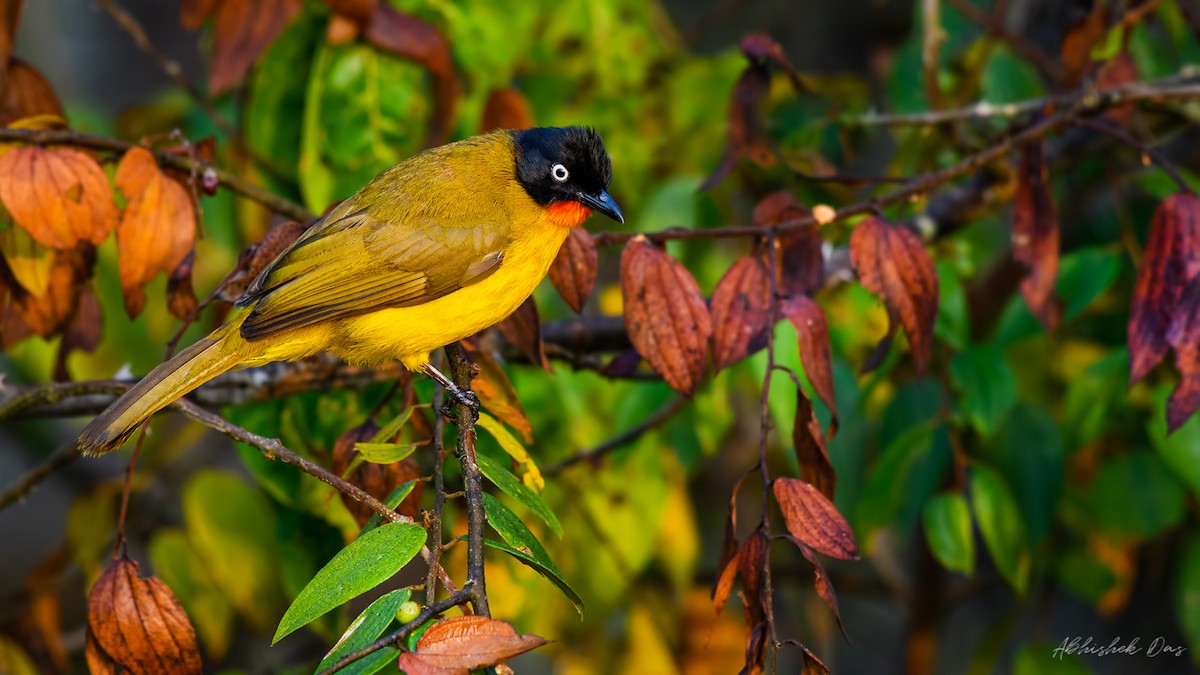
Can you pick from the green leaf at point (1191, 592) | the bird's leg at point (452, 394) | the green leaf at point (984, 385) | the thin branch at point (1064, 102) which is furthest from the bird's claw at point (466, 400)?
the green leaf at point (1191, 592)

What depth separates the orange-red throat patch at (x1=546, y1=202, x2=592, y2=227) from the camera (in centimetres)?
316

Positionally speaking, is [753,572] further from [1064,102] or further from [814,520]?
[1064,102]

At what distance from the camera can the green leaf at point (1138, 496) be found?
3535mm

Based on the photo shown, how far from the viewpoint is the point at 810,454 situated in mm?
2324

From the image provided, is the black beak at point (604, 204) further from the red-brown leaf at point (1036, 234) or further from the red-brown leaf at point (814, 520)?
the red-brown leaf at point (814, 520)

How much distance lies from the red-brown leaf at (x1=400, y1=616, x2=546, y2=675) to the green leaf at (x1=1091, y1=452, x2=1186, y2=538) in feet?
8.48

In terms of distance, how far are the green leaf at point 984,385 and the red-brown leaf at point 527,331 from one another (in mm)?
1176

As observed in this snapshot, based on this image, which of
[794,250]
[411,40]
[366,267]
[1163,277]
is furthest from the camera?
[411,40]

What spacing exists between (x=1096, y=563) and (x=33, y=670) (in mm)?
3506

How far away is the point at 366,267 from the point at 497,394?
1.96ft

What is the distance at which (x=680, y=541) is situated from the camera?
4168 mm

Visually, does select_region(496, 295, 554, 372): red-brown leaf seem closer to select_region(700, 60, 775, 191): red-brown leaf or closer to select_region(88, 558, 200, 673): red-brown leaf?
select_region(700, 60, 775, 191): red-brown leaf

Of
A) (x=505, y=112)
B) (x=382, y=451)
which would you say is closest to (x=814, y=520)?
(x=382, y=451)

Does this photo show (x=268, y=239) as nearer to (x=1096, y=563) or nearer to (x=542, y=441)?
(x=542, y=441)
